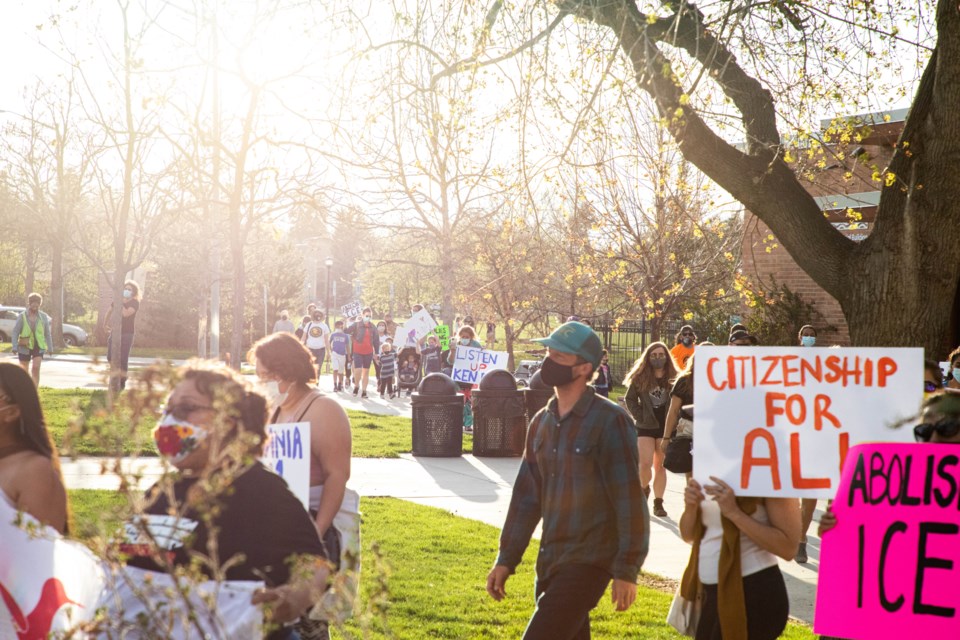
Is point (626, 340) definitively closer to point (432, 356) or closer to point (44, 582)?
point (432, 356)

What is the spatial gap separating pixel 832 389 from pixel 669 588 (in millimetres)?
3990

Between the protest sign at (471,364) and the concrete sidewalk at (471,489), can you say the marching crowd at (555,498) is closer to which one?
the concrete sidewalk at (471,489)

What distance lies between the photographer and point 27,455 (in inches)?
152

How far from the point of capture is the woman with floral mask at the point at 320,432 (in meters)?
4.71

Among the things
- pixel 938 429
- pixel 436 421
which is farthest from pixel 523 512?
pixel 436 421

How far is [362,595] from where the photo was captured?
7547 millimetres

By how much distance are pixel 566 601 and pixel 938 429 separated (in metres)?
1.57

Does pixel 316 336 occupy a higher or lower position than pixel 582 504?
higher

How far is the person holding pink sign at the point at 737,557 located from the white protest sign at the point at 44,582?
231 centimetres

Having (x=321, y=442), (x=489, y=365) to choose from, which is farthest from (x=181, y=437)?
(x=489, y=365)

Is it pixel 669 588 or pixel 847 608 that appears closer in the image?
pixel 847 608

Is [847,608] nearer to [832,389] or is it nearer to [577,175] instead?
[832,389]

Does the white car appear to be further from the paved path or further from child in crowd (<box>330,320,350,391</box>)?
the paved path

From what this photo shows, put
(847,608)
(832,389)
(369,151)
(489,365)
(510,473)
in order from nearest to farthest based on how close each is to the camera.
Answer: (847,608) < (832,389) < (369,151) < (510,473) < (489,365)
